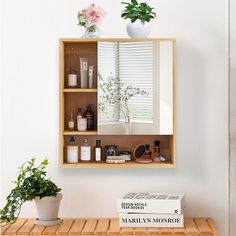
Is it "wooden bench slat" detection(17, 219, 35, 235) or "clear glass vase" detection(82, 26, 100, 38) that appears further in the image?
"clear glass vase" detection(82, 26, 100, 38)

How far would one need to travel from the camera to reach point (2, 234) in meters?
2.92

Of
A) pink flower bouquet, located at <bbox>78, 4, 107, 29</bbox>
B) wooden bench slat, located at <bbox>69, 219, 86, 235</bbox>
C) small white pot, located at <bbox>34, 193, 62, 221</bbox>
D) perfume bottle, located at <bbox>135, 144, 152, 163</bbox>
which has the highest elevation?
pink flower bouquet, located at <bbox>78, 4, 107, 29</bbox>

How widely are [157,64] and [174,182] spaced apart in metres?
0.67

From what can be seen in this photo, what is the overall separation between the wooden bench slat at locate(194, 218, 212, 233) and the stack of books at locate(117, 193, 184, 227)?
0.11m

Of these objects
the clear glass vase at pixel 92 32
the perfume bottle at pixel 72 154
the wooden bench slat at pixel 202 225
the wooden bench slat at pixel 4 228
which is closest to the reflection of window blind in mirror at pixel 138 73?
the clear glass vase at pixel 92 32

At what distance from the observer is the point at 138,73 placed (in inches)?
122

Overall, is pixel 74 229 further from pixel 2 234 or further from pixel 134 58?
pixel 134 58

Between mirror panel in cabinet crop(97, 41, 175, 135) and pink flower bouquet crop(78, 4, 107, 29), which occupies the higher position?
pink flower bouquet crop(78, 4, 107, 29)

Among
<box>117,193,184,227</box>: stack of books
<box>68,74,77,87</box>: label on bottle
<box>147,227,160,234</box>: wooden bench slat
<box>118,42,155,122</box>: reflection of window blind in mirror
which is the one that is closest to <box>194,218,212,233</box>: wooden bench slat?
<box>117,193,184,227</box>: stack of books

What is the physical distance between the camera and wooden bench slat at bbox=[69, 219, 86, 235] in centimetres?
293

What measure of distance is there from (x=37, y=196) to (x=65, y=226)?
21cm

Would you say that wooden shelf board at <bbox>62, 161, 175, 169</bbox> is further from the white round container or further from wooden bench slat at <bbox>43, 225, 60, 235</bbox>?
wooden bench slat at <bbox>43, 225, 60, 235</bbox>

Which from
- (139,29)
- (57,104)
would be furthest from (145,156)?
(139,29)

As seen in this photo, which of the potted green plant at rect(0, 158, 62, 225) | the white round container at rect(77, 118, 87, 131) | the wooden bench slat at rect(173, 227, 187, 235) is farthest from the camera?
the white round container at rect(77, 118, 87, 131)
